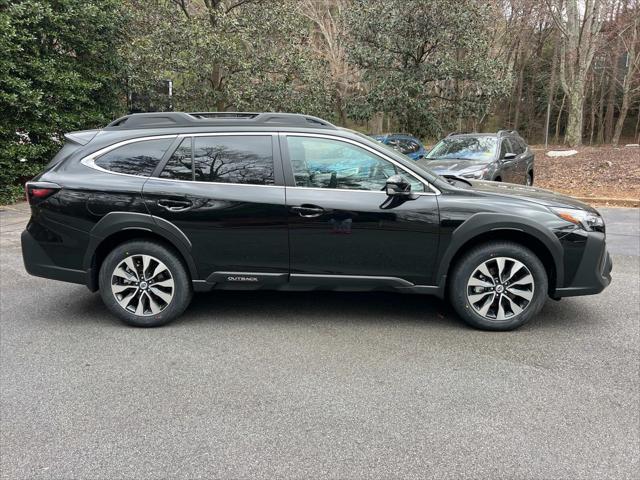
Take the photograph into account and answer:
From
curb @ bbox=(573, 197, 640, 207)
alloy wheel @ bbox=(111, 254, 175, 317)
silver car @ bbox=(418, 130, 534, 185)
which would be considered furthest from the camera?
curb @ bbox=(573, 197, 640, 207)

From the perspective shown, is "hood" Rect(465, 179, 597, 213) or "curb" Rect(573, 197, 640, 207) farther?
"curb" Rect(573, 197, 640, 207)

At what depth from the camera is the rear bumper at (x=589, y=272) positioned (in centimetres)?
434

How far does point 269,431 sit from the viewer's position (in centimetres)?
302

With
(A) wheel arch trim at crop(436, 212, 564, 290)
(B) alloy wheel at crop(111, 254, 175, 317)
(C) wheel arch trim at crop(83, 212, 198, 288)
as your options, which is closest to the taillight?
(C) wheel arch trim at crop(83, 212, 198, 288)

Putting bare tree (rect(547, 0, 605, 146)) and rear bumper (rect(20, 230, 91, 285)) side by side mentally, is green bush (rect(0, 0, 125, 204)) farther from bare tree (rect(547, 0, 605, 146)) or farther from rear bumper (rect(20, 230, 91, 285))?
bare tree (rect(547, 0, 605, 146))

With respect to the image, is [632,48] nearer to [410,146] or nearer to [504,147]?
[410,146]

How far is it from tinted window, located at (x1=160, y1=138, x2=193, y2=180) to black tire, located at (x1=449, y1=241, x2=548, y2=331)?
8.10 ft

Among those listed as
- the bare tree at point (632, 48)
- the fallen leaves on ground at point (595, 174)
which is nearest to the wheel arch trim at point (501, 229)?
the fallen leaves on ground at point (595, 174)

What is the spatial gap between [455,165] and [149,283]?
688 centimetres

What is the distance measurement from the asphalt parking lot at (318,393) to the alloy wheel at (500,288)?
9.3 inches

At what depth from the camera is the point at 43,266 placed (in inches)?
180

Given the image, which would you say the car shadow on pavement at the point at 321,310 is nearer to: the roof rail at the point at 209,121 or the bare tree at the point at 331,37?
the roof rail at the point at 209,121

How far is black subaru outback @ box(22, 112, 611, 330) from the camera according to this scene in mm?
4328

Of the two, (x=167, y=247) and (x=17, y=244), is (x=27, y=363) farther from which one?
(x=17, y=244)
